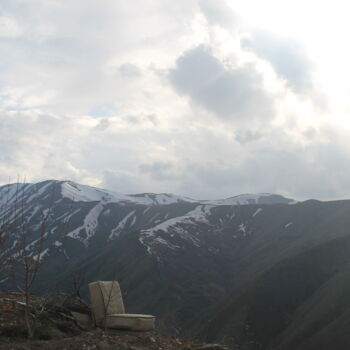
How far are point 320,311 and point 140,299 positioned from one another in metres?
55.3

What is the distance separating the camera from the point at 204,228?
16862 centimetres

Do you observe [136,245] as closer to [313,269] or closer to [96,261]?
[96,261]

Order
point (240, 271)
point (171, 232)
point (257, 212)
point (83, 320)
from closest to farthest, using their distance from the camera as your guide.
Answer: point (83, 320) → point (240, 271) → point (171, 232) → point (257, 212)

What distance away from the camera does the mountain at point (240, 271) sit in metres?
75.9

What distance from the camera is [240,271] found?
13225 centimetres

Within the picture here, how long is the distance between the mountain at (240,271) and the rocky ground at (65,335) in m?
31.1

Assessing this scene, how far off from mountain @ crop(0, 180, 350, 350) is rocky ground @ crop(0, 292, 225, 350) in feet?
102

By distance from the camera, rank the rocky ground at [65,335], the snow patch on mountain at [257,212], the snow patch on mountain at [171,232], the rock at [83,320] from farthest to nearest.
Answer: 1. the snow patch on mountain at [257,212]
2. the snow patch on mountain at [171,232]
3. the rock at [83,320]
4. the rocky ground at [65,335]

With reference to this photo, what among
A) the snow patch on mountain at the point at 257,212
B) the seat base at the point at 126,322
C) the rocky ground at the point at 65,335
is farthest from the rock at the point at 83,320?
the snow patch on mountain at the point at 257,212

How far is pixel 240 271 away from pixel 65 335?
12347 centimetres

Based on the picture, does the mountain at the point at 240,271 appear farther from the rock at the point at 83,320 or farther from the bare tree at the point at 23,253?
the bare tree at the point at 23,253

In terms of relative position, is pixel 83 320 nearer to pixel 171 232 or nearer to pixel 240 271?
pixel 240 271

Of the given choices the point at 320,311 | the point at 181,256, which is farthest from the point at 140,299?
the point at 320,311

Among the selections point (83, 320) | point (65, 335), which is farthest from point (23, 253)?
point (83, 320)
